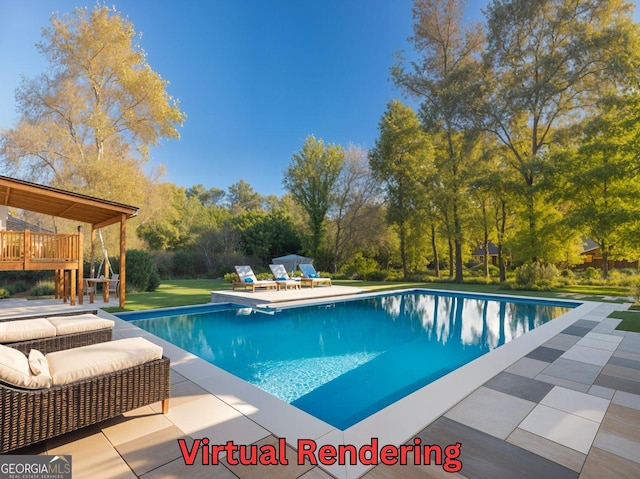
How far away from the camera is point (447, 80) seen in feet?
53.6

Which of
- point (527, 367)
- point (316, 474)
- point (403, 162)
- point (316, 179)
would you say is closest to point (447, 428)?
point (316, 474)

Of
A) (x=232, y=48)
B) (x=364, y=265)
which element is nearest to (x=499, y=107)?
(x=364, y=265)

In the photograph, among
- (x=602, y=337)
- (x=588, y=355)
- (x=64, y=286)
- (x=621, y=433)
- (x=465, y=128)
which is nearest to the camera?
(x=621, y=433)

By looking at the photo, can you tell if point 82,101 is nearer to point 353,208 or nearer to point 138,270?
point 138,270

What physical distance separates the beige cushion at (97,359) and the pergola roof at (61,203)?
20.6ft

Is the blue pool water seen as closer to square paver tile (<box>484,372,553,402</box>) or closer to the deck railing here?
square paver tile (<box>484,372,553,402</box>)

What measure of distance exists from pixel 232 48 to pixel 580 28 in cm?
1533

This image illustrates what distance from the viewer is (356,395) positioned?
13.2 feet

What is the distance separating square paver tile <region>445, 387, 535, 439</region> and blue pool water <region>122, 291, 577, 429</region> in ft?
3.50

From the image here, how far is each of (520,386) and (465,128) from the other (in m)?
Result: 15.9

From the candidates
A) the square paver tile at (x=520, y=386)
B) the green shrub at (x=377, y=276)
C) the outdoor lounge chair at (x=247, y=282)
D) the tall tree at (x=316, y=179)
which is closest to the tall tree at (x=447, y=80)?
the green shrub at (x=377, y=276)

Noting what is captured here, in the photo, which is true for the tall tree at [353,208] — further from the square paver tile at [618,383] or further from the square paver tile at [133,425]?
the square paver tile at [133,425]

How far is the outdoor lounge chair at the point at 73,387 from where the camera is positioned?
2068 mm

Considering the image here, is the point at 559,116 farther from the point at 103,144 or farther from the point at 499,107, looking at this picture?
the point at 103,144
